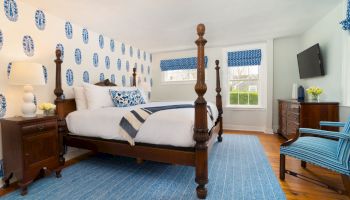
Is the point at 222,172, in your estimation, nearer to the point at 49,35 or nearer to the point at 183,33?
the point at 183,33

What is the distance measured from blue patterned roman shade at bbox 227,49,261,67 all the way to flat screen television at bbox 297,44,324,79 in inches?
36.1

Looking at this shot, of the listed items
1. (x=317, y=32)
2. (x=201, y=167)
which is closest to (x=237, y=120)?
(x=317, y=32)

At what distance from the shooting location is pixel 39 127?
2006 mm

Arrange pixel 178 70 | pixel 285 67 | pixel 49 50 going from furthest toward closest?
1. pixel 178 70
2. pixel 285 67
3. pixel 49 50

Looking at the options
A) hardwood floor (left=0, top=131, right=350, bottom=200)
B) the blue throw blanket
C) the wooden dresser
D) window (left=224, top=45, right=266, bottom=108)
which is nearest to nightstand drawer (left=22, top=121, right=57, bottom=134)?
hardwood floor (left=0, top=131, right=350, bottom=200)

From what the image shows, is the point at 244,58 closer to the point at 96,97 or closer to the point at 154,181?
the point at 96,97

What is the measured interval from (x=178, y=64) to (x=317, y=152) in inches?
155

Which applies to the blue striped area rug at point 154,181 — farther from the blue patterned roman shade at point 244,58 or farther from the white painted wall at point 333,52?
the blue patterned roman shade at point 244,58

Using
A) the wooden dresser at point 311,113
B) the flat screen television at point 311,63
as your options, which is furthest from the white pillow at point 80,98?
the flat screen television at point 311,63

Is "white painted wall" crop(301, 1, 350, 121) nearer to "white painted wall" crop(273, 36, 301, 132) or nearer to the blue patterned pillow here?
"white painted wall" crop(273, 36, 301, 132)

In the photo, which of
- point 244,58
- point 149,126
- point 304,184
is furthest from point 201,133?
point 244,58

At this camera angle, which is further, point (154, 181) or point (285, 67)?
point (285, 67)

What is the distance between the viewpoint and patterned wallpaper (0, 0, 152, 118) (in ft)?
6.91

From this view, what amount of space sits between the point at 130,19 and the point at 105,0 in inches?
25.1
